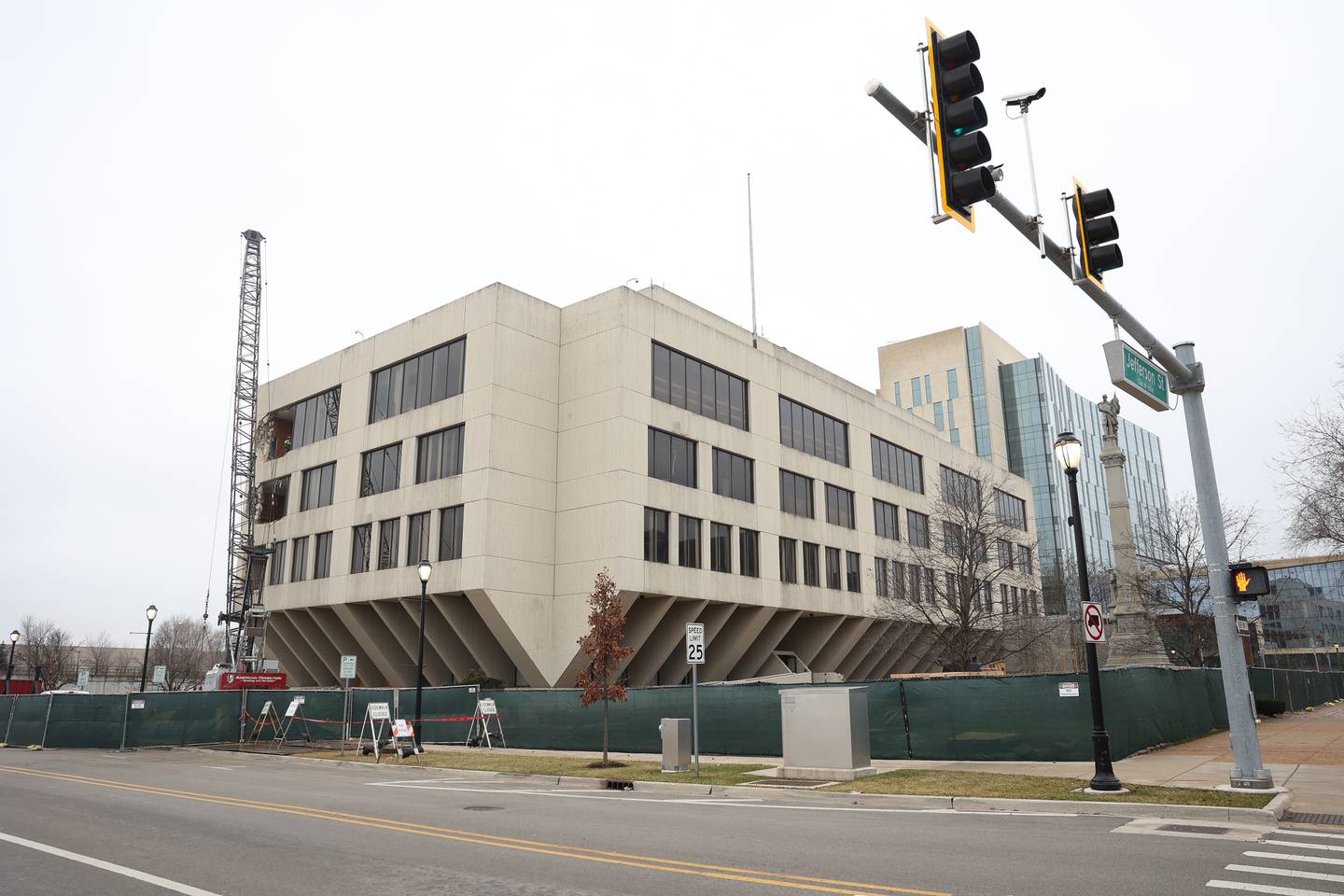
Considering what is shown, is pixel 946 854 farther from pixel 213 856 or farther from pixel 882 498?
pixel 882 498

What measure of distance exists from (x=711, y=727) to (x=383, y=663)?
24476 mm

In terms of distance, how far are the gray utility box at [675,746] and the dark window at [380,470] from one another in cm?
2538

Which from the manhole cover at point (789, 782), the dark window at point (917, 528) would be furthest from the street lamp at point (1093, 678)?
the dark window at point (917, 528)

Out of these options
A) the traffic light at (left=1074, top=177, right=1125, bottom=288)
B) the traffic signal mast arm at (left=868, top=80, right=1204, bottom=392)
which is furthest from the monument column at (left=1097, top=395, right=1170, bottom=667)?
the traffic light at (left=1074, top=177, right=1125, bottom=288)

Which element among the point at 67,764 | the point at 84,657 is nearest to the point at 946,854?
the point at 67,764

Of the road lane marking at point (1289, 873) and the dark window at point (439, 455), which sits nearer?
the road lane marking at point (1289, 873)

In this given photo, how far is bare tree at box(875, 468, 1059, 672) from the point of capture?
42594 millimetres

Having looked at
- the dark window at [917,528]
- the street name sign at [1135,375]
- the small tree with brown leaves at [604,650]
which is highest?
the dark window at [917,528]

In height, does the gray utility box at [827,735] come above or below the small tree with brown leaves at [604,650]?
below

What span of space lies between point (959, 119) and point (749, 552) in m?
36.7

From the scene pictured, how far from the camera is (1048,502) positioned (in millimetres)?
101375

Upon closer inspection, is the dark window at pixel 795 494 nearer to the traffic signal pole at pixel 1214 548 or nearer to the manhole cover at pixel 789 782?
the manhole cover at pixel 789 782

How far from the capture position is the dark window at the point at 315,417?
47594 mm

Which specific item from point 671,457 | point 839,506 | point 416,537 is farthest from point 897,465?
point 416,537
